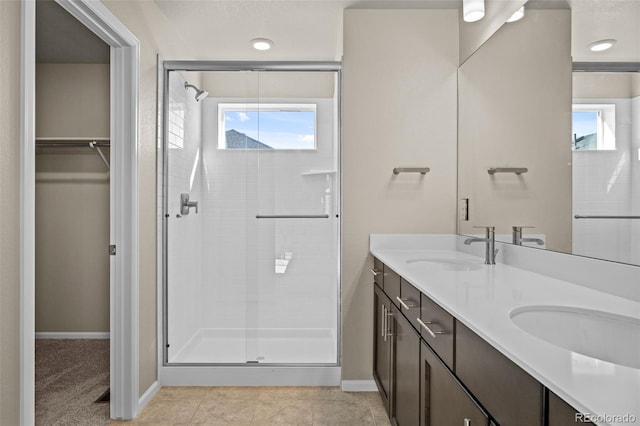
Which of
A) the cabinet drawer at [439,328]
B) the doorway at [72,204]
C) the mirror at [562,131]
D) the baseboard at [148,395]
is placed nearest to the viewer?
the cabinet drawer at [439,328]

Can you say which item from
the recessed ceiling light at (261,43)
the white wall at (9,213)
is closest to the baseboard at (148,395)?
the white wall at (9,213)

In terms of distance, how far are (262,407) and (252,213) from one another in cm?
130

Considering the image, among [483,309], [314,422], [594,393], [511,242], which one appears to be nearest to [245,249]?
[314,422]

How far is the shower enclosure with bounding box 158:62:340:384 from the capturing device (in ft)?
9.52

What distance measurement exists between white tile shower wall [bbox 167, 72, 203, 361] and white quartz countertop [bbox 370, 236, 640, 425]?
62.1 inches

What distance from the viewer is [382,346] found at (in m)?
2.38

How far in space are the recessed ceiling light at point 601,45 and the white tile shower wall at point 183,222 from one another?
243 cm

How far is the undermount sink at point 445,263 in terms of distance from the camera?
84.3 inches

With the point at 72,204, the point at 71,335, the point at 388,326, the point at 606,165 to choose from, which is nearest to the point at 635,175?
the point at 606,165

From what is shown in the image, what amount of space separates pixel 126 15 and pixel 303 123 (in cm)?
126

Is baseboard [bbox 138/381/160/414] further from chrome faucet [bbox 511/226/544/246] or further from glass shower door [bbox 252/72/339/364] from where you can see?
chrome faucet [bbox 511/226/544/246]

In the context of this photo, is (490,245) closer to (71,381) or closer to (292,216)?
(292,216)

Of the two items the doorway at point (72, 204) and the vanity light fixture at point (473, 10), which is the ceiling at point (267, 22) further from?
the doorway at point (72, 204)

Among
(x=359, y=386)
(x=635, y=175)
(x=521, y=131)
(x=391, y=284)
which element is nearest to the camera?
(x=635, y=175)
